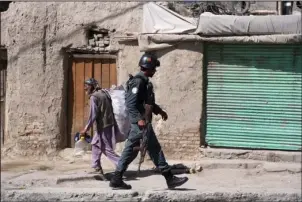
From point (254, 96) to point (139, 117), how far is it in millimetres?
2993

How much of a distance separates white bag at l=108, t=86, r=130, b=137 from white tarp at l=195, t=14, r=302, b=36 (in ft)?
6.19

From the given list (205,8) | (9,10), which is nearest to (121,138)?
(205,8)

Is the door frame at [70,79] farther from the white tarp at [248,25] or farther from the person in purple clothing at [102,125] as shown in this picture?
the person in purple clothing at [102,125]

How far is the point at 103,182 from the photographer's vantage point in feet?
24.1

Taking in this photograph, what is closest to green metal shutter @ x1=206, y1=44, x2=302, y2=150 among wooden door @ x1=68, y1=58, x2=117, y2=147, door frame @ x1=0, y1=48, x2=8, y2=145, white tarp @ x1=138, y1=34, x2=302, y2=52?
white tarp @ x1=138, y1=34, x2=302, y2=52

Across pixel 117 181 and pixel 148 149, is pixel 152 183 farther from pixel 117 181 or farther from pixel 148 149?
pixel 148 149

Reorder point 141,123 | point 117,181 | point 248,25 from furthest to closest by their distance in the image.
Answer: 1. point 248,25
2. point 117,181
3. point 141,123

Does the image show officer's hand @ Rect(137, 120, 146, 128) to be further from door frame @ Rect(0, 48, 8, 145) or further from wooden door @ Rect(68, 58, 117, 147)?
door frame @ Rect(0, 48, 8, 145)

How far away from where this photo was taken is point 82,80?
Answer: 30.9 feet

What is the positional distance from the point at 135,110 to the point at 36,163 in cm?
339

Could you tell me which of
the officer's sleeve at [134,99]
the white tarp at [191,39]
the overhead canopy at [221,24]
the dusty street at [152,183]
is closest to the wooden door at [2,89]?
the dusty street at [152,183]

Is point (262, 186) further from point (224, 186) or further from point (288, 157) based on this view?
point (288, 157)

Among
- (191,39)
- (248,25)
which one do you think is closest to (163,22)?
(191,39)

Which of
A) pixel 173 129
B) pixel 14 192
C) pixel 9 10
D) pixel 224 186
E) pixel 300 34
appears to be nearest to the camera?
pixel 14 192
